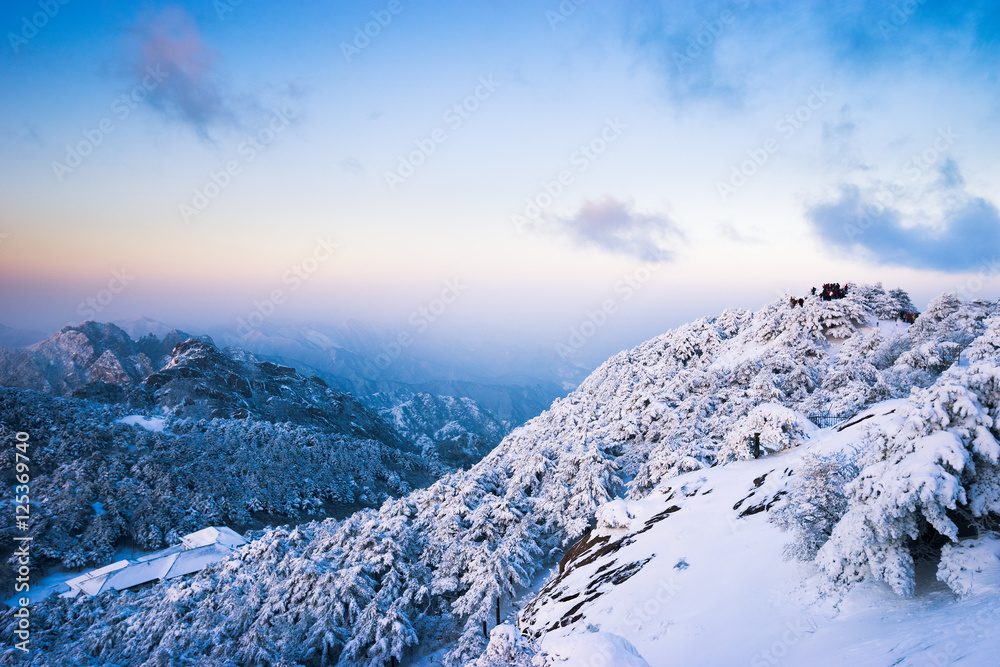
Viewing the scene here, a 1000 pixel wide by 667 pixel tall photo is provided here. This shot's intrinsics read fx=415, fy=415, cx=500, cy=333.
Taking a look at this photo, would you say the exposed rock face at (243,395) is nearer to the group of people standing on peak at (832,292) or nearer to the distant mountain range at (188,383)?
the distant mountain range at (188,383)

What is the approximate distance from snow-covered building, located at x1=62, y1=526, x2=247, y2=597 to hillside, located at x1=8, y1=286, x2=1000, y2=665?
16788 mm

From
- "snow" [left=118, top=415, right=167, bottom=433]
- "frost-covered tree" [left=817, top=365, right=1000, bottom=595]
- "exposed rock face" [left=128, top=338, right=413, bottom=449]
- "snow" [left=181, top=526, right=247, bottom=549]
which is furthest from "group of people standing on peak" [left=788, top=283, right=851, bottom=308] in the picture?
"exposed rock face" [left=128, top=338, right=413, bottom=449]

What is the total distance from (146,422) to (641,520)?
113 meters

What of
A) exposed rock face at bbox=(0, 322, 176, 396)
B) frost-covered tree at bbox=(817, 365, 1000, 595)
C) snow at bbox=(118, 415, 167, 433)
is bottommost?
frost-covered tree at bbox=(817, 365, 1000, 595)

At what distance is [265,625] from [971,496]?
1431 inches

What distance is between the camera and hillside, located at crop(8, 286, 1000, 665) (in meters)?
11.6

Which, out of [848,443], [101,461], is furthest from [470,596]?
[101,461]

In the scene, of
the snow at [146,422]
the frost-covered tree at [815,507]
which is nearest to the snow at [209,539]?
the snow at [146,422]

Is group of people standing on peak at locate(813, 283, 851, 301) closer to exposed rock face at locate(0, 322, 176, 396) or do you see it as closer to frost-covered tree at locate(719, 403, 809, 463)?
frost-covered tree at locate(719, 403, 809, 463)

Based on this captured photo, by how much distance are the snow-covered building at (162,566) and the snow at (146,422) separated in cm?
4155

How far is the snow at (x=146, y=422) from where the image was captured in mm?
91000

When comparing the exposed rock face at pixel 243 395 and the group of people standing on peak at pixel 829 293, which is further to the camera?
the exposed rock face at pixel 243 395

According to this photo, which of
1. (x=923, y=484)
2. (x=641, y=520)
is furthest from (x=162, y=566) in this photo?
(x=923, y=484)

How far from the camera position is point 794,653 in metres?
11.4
